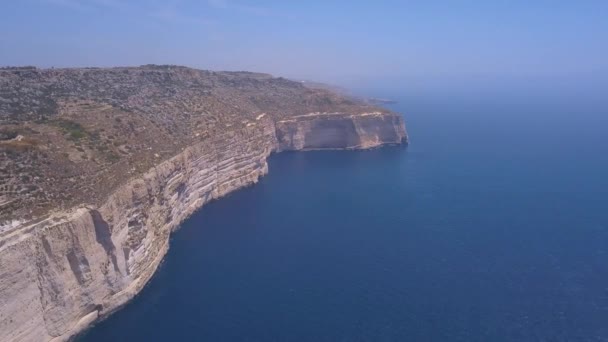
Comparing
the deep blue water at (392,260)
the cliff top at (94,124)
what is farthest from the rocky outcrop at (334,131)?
the deep blue water at (392,260)

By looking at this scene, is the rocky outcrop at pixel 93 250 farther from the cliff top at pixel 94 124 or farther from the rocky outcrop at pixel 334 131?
the rocky outcrop at pixel 334 131

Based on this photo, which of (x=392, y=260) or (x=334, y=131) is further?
(x=334, y=131)

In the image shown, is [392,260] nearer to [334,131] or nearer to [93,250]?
[93,250]

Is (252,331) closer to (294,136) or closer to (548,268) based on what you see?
(548,268)

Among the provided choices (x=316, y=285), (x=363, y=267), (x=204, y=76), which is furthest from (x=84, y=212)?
(x=204, y=76)

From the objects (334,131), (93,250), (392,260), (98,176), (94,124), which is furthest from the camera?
(334,131)

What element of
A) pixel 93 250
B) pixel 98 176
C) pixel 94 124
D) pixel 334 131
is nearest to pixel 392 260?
pixel 93 250

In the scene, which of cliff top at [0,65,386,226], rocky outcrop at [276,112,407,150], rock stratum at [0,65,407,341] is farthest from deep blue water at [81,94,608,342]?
rocky outcrop at [276,112,407,150]
